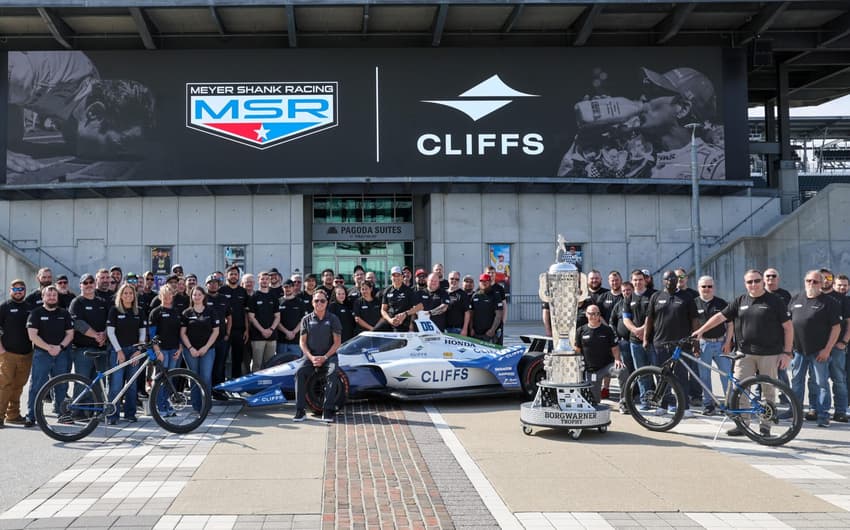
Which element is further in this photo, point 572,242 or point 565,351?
point 572,242

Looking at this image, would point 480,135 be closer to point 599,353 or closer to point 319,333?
point 599,353

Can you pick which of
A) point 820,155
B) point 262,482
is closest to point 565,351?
point 262,482

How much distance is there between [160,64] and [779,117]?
2668 cm

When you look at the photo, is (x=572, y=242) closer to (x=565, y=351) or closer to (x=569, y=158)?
(x=569, y=158)

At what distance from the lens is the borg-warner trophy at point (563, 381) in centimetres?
847

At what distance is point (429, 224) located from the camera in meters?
27.7

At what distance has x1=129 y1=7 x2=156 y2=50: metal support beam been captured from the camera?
25047mm

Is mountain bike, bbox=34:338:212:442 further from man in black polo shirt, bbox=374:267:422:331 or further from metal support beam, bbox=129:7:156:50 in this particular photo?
metal support beam, bbox=129:7:156:50

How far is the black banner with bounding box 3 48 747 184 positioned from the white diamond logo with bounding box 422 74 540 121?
0.04 m

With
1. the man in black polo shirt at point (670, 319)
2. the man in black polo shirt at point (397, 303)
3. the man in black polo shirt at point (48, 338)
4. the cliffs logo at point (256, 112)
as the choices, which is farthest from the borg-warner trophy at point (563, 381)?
the cliffs logo at point (256, 112)

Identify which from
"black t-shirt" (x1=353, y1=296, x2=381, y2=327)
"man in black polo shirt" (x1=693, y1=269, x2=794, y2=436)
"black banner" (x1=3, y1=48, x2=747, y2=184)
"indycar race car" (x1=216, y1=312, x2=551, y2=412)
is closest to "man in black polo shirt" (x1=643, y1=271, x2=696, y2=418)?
"man in black polo shirt" (x1=693, y1=269, x2=794, y2=436)

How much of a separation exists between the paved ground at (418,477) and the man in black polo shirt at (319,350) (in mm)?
517

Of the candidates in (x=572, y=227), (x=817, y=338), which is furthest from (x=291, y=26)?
(x=817, y=338)

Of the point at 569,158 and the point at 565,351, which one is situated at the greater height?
the point at 569,158
